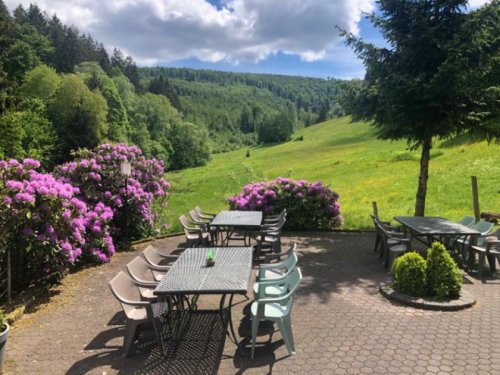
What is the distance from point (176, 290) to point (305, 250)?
6.17 metres

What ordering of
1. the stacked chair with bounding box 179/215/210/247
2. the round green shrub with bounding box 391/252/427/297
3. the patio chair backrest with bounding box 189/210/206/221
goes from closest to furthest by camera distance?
the round green shrub with bounding box 391/252/427/297, the stacked chair with bounding box 179/215/210/247, the patio chair backrest with bounding box 189/210/206/221

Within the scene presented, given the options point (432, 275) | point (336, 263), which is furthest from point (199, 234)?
→ point (432, 275)

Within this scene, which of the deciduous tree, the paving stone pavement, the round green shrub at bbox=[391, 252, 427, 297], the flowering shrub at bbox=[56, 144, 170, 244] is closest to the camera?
the paving stone pavement

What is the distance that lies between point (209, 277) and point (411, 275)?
344cm

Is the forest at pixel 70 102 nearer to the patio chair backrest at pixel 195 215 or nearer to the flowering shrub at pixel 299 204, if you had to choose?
the flowering shrub at pixel 299 204

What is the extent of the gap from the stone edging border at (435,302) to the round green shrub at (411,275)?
11 centimetres

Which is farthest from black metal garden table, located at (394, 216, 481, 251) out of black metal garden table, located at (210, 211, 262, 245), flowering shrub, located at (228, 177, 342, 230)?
black metal garden table, located at (210, 211, 262, 245)

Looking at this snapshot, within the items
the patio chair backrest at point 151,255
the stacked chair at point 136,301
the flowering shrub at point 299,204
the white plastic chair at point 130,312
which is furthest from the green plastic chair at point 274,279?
the flowering shrub at point 299,204

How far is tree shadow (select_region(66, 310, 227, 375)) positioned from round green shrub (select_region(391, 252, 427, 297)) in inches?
123

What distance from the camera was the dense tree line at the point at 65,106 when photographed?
3189 cm

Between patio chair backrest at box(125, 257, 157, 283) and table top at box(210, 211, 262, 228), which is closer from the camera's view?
patio chair backrest at box(125, 257, 157, 283)

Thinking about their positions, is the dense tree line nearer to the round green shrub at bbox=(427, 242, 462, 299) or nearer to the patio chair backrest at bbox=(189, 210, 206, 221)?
the patio chair backrest at bbox=(189, 210, 206, 221)

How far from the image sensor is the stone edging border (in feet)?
20.1

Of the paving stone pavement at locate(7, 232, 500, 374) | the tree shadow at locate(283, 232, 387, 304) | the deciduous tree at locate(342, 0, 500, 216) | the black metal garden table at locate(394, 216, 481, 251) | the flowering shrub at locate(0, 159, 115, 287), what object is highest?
the deciduous tree at locate(342, 0, 500, 216)
